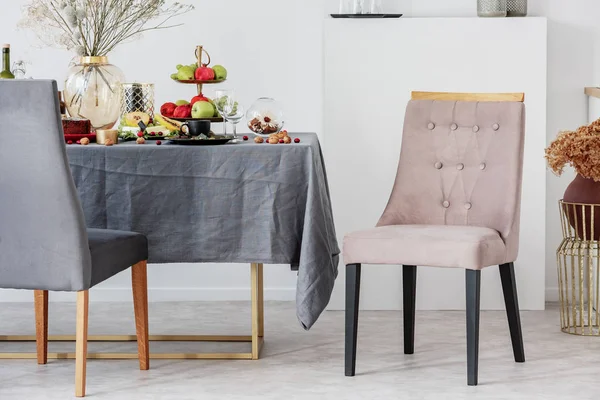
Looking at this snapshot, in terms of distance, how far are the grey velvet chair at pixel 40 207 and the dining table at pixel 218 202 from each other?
1.00ft

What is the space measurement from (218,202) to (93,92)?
24.8 inches

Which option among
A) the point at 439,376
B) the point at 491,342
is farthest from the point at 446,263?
the point at 491,342

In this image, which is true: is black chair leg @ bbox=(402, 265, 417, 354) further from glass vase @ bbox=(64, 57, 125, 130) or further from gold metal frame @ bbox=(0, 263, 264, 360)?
glass vase @ bbox=(64, 57, 125, 130)

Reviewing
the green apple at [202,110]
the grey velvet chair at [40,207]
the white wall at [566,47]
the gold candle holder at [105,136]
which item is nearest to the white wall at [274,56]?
the white wall at [566,47]

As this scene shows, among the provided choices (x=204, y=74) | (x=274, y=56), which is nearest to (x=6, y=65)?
(x=204, y=74)

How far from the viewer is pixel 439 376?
9.52 ft

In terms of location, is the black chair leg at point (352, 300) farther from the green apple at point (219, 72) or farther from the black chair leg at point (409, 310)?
the green apple at point (219, 72)

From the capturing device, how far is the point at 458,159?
10.2 feet

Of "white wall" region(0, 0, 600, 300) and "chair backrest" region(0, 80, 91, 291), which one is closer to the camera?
"chair backrest" region(0, 80, 91, 291)

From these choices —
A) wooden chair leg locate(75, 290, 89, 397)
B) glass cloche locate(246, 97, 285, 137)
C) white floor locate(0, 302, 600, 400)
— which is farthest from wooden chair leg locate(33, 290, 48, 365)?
glass cloche locate(246, 97, 285, 137)

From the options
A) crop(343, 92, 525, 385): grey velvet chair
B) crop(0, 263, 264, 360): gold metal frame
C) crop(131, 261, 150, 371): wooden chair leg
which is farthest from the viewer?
crop(0, 263, 264, 360): gold metal frame

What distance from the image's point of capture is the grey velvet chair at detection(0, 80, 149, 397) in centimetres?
251

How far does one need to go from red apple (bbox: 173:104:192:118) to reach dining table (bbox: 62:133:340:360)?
0.97ft

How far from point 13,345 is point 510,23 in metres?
2.28
